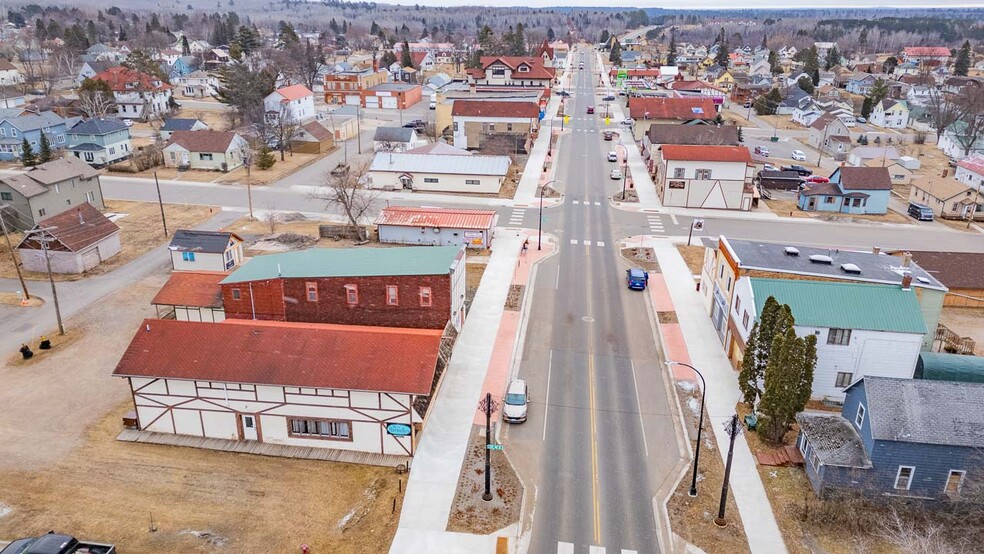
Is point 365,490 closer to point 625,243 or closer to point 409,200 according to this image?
point 625,243

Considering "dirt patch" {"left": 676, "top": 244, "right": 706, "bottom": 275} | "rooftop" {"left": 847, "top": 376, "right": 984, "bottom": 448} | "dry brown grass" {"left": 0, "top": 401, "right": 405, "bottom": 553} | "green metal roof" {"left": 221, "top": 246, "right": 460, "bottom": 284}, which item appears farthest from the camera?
"dirt patch" {"left": 676, "top": 244, "right": 706, "bottom": 275}

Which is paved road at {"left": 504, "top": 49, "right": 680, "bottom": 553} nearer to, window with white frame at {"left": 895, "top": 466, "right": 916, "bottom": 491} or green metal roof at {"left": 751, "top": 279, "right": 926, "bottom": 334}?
green metal roof at {"left": 751, "top": 279, "right": 926, "bottom": 334}

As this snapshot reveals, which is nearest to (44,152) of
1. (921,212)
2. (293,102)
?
(293,102)

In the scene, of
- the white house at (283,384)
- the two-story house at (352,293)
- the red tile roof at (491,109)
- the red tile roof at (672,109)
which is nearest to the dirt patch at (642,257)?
the two-story house at (352,293)

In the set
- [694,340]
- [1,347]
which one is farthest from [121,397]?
[694,340]

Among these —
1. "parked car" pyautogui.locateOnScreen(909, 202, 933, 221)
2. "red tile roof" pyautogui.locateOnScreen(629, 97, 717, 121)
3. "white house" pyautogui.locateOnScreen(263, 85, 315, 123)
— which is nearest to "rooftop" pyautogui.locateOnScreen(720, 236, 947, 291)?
"parked car" pyautogui.locateOnScreen(909, 202, 933, 221)
